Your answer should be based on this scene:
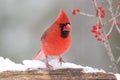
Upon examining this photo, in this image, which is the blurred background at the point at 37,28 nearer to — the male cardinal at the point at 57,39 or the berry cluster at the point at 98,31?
the berry cluster at the point at 98,31

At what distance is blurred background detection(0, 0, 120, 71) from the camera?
7.38m

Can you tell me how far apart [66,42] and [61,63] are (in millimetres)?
114

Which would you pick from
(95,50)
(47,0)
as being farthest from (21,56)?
(47,0)

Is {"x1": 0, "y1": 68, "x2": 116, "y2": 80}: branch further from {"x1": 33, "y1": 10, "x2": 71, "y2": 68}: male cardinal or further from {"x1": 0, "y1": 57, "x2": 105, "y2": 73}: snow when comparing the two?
{"x1": 33, "y1": 10, "x2": 71, "y2": 68}: male cardinal

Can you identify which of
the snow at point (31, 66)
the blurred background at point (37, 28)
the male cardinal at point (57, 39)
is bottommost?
the blurred background at point (37, 28)

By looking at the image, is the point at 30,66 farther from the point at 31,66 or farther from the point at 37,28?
the point at 37,28

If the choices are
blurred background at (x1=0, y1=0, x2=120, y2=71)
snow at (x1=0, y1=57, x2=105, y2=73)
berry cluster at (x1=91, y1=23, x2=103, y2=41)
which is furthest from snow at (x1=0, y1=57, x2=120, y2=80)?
blurred background at (x1=0, y1=0, x2=120, y2=71)

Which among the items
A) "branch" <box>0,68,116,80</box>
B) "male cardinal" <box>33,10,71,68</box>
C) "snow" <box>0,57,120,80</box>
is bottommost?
"branch" <box>0,68,116,80</box>

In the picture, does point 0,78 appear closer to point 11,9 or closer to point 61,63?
point 61,63

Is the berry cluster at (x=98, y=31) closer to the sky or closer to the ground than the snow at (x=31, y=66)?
closer to the sky

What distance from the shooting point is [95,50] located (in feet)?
25.6

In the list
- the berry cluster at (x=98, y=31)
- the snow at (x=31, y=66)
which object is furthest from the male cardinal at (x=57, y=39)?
the berry cluster at (x=98, y=31)

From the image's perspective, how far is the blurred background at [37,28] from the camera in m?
7.38

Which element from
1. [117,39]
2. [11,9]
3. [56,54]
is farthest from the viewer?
Result: [11,9]
